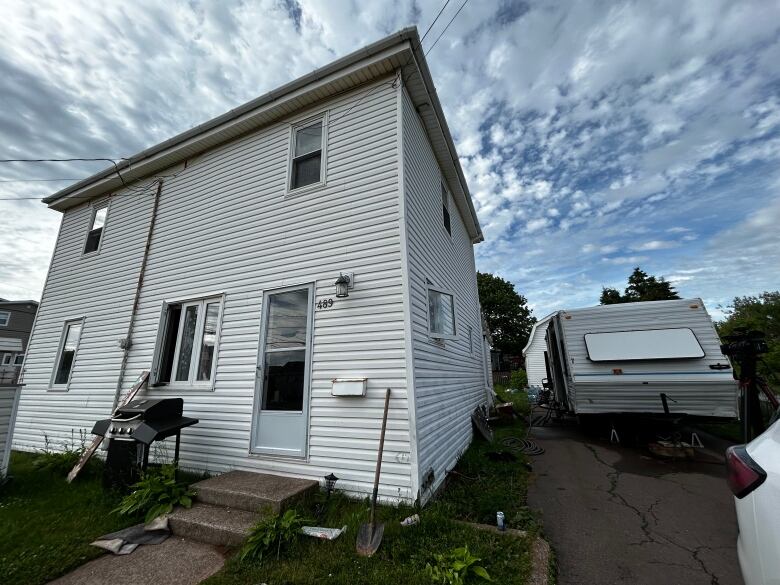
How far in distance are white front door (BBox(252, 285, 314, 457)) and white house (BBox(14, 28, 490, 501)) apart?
0.02m

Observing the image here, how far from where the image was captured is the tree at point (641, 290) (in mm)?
33812

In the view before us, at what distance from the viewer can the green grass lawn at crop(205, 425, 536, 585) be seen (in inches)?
95.7

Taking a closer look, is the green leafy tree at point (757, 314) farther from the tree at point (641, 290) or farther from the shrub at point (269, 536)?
the shrub at point (269, 536)

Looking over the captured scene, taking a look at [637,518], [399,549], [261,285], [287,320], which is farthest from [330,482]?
[637,518]

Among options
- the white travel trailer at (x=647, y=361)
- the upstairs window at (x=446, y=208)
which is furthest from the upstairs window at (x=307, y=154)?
the white travel trailer at (x=647, y=361)

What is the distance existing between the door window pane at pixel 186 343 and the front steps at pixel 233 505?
2.25 metres

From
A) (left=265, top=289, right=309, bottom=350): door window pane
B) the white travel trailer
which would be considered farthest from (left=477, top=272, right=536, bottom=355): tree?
(left=265, top=289, right=309, bottom=350): door window pane

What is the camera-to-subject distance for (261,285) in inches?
200

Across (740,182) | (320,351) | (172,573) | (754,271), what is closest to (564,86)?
(740,182)

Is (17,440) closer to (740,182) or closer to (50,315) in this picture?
(50,315)

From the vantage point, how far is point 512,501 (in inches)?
151

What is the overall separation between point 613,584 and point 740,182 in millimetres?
13159

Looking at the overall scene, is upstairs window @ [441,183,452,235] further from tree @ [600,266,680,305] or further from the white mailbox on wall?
tree @ [600,266,680,305]

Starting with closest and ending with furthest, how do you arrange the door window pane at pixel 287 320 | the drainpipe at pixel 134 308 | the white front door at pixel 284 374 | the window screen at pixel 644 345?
the white front door at pixel 284 374, the door window pane at pixel 287 320, the drainpipe at pixel 134 308, the window screen at pixel 644 345
